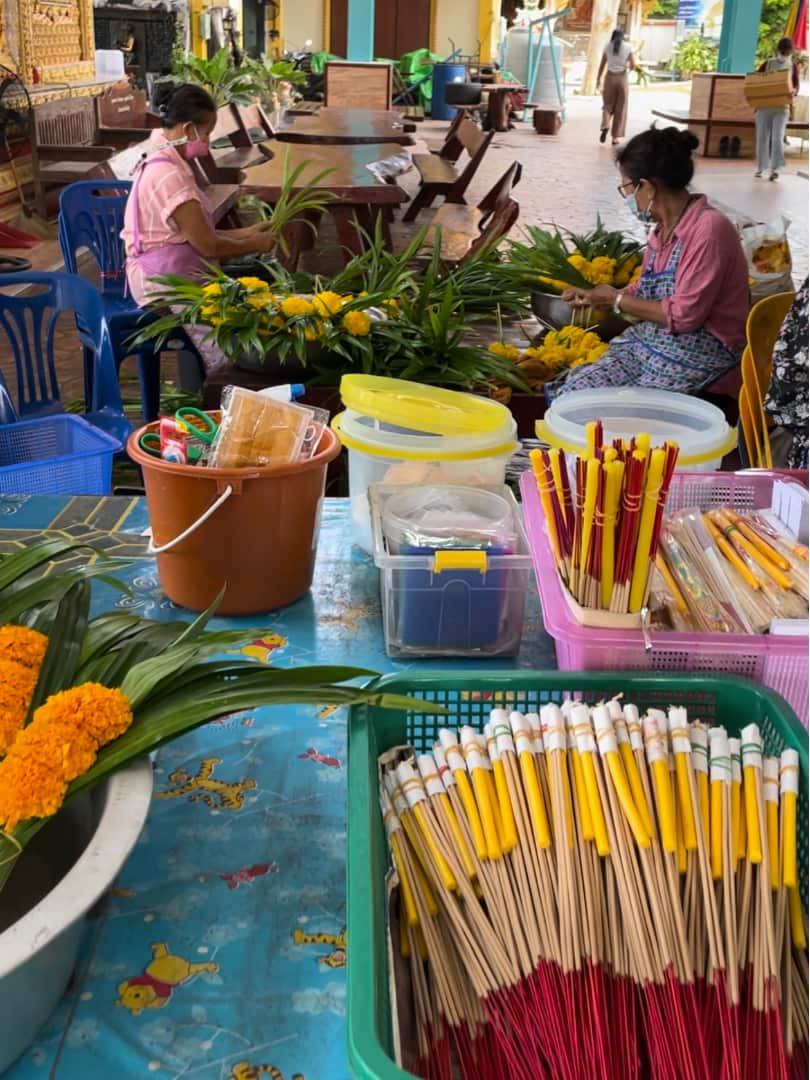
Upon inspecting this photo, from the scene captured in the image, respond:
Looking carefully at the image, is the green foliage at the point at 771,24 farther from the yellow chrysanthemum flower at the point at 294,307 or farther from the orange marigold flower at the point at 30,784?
the orange marigold flower at the point at 30,784

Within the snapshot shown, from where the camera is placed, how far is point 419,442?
5.32ft

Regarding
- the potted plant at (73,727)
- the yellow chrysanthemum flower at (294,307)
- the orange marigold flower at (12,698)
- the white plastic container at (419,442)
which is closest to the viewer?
the potted plant at (73,727)

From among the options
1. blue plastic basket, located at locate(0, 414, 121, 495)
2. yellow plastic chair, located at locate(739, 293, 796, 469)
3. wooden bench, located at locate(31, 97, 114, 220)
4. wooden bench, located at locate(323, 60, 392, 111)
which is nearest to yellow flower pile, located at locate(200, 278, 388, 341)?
blue plastic basket, located at locate(0, 414, 121, 495)

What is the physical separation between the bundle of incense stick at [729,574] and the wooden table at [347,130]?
6.90 meters

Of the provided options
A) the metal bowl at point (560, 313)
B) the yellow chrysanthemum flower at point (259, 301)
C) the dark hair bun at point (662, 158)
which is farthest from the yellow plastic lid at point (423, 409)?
the metal bowl at point (560, 313)

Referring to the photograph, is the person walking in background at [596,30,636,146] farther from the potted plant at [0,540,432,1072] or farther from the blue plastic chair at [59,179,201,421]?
the potted plant at [0,540,432,1072]

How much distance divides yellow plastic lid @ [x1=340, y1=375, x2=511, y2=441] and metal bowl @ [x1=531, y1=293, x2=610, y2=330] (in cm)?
230

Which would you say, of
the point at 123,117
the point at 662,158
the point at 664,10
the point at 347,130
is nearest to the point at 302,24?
the point at 123,117

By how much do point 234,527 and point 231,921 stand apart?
58 cm

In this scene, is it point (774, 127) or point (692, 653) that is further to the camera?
point (774, 127)

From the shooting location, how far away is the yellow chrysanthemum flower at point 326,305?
2.91 m

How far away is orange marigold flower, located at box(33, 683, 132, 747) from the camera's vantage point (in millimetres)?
881

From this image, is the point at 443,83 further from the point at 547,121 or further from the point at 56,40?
the point at 56,40

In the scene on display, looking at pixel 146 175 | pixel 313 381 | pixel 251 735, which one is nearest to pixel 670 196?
pixel 313 381
